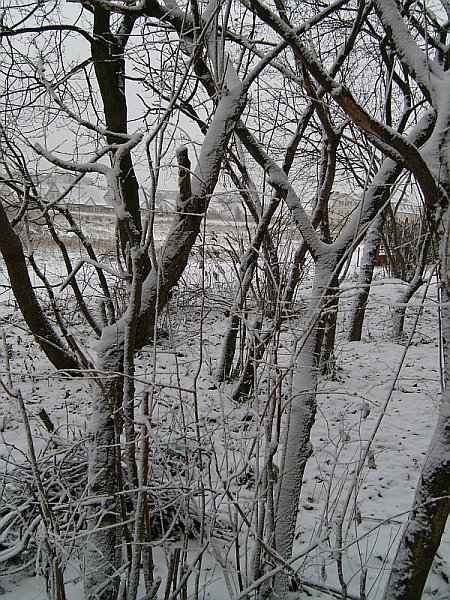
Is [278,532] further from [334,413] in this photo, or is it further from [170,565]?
[334,413]

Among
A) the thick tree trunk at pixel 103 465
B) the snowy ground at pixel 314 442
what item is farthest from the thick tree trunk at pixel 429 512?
the thick tree trunk at pixel 103 465

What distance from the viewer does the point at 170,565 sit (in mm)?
1819

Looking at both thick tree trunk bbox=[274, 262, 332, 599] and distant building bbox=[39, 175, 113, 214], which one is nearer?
thick tree trunk bbox=[274, 262, 332, 599]

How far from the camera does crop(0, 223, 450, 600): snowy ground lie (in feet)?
6.07

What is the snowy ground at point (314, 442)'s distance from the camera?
1850mm

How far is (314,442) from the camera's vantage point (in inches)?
160

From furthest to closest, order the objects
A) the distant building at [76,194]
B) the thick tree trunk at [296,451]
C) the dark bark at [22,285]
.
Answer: the dark bark at [22,285]
the distant building at [76,194]
the thick tree trunk at [296,451]

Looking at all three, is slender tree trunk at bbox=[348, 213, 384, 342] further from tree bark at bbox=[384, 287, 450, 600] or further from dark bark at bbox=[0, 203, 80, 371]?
tree bark at bbox=[384, 287, 450, 600]

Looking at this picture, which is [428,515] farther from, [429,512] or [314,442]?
[314,442]

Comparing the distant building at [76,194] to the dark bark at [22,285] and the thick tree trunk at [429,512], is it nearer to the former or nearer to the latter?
the dark bark at [22,285]

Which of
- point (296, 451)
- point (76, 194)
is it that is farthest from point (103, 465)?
point (76, 194)

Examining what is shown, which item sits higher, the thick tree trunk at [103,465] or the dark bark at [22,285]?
the dark bark at [22,285]

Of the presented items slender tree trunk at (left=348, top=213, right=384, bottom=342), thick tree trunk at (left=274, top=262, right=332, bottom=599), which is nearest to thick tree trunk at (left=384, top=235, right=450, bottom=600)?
thick tree trunk at (left=274, top=262, right=332, bottom=599)

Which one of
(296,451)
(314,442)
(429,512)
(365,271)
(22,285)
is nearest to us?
(429,512)
